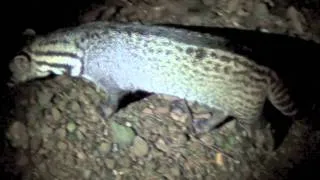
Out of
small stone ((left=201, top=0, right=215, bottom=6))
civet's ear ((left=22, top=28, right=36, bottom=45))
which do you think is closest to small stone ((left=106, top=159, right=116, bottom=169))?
civet's ear ((left=22, top=28, right=36, bottom=45))

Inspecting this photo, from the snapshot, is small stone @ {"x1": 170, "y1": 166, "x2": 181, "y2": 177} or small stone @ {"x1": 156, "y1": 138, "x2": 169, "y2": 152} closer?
small stone @ {"x1": 170, "y1": 166, "x2": 181, "y2": 177}

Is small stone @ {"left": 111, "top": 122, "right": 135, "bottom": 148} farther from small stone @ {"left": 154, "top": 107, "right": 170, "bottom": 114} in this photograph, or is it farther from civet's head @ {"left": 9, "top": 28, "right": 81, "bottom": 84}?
civet's head @ {"left": 9, "top": 28, "right": 81, "bottom": 84}

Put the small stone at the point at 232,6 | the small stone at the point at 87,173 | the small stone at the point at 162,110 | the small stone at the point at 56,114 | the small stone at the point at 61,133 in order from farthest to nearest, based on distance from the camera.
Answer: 1. the small stone at the point at 232,6
2. the small stone at the point at 162,110
3. the small stone at the point at 56,114
4. the small stone at the point at 61,133
5. the small stone at the point at 87,173

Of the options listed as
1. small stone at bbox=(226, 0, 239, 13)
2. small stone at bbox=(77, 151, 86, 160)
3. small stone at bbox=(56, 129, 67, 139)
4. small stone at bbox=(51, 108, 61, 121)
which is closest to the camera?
small stone at bbox=(77, 151, 86, 160)

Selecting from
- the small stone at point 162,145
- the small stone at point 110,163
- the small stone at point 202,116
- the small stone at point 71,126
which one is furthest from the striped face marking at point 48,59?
the small stone at point 202,116

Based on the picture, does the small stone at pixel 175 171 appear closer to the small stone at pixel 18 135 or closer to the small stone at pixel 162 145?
the small stone at pixel 162 145

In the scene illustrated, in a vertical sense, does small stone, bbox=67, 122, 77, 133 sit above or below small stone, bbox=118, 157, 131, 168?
above

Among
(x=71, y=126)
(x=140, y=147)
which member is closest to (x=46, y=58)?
(x=71, y=126)
